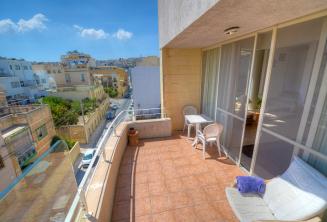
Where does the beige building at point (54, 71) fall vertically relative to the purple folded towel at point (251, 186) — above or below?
above

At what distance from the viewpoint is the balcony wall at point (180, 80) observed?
419 cm

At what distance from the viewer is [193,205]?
84.7 inches

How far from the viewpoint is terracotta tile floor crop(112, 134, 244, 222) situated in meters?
2.04

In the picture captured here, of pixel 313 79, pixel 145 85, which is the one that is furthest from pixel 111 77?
pixel 313 79

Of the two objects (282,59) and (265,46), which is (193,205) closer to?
(265,46)

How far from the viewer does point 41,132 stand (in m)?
9.58

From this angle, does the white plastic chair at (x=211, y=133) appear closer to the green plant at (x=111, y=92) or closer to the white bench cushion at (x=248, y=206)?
the white bench cushion at (x=248, y=206)

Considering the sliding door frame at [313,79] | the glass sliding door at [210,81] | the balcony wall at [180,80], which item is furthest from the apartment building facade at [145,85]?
the sliding door frame at [313,79]

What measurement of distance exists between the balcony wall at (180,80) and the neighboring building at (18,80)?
68.9 feet

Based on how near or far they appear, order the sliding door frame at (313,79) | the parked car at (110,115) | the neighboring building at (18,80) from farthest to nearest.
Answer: the parked car at (110,115) < the neighboring building at (18,80) < the sliding door frame at (313,79)

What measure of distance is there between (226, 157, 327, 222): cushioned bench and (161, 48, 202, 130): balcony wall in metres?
2.97

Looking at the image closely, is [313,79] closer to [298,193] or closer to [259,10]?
[259,10]

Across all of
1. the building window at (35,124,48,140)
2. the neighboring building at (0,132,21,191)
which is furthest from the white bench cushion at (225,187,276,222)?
the building window at (35,124,48,140)

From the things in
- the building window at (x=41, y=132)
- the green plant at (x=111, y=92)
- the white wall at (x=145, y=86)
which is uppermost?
the white wall at (x=145, y=86)
